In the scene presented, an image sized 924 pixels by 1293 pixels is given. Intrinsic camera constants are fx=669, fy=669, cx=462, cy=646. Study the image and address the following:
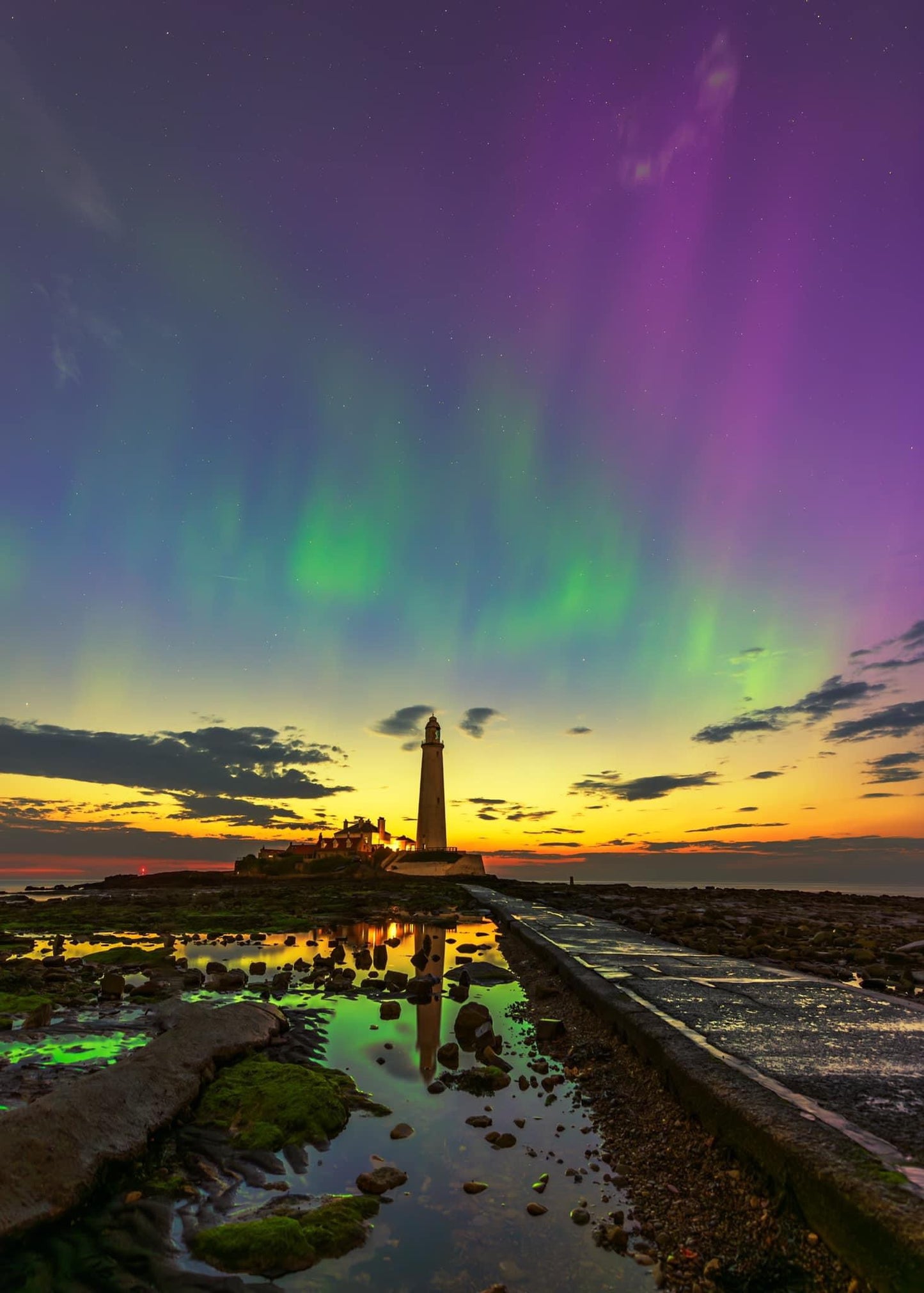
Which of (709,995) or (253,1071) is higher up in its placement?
(709,995)

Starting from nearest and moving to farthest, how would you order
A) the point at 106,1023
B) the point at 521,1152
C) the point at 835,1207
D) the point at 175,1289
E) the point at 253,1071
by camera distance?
1. the point at 835,1207
2. the point at 175,1289
3. the point at 521,1152
4. the point at 253,1071
5. the point at 106,1023

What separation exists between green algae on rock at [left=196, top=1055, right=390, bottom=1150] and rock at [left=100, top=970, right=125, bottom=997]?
5162 mm

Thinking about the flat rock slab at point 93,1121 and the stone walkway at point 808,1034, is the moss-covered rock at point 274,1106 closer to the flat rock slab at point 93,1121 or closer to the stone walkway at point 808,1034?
the flat rock slab at point 93,1121

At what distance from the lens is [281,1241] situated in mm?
3678

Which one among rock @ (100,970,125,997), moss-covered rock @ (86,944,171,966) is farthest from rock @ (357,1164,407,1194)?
moss-covered rock @ (86,944,171,966)

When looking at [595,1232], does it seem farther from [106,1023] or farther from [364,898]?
[364,898]

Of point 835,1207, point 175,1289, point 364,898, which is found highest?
point 364,898

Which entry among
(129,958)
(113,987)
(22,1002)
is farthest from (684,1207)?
(129,958)

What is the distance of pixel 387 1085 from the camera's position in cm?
664

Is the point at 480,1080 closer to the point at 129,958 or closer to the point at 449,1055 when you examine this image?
the point at 449,1055

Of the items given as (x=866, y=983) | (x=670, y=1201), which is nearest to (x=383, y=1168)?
(x=670, y=1201)

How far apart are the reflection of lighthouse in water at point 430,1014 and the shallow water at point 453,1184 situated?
32 millimetres

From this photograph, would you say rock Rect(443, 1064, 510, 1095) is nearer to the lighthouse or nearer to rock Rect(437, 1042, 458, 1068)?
rock Rect(437, 1042, 458, 1068)

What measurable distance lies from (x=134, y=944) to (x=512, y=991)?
11610mm
